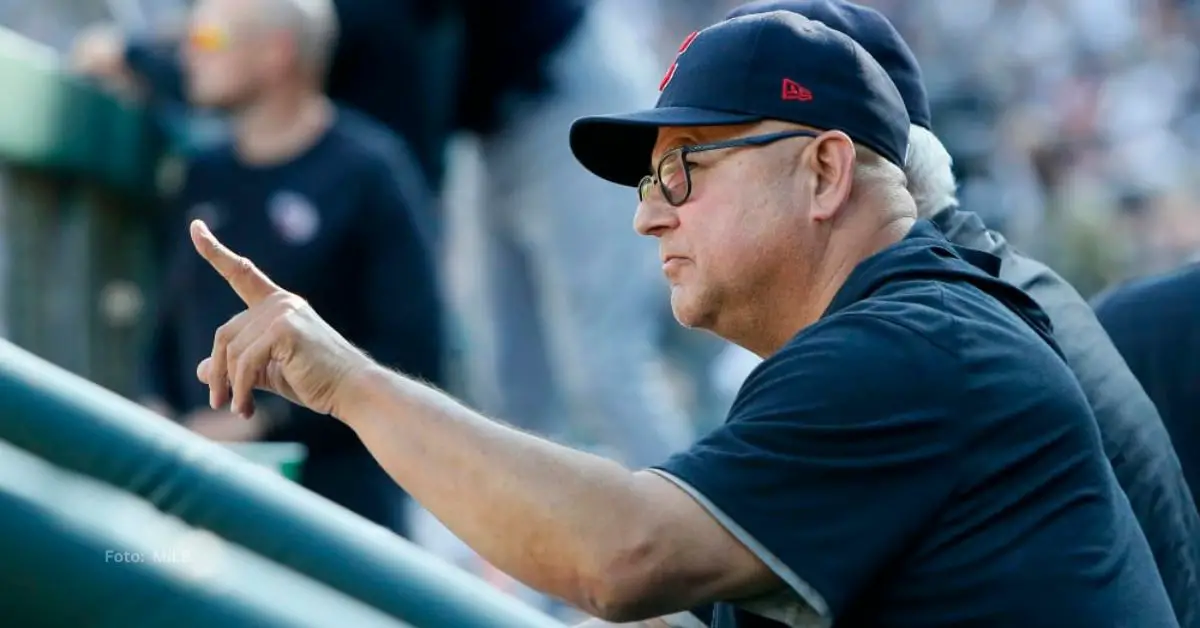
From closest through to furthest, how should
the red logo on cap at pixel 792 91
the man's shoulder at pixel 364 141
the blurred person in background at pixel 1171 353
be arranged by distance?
1. the red logo on cap at pixel 792 91
2. the blurred person in background at pixel 1171 353
3. the man's shoulder at pixel 364 141

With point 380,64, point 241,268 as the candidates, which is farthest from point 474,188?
point 241,268

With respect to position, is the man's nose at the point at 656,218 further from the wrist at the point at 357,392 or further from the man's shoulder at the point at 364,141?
the man's shoulder at the point at 364,141

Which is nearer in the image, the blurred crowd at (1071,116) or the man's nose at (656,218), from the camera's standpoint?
the man's nose at (656,218)

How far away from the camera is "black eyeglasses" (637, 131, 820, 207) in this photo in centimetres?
225

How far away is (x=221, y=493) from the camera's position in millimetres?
1990

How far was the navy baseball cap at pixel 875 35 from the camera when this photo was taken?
9.27 ft

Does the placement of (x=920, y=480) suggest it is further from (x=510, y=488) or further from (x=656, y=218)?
(x=656, y=218)

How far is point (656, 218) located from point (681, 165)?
7 cm

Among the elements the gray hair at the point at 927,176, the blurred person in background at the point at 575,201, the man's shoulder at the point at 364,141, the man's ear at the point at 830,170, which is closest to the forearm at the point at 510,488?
the man's ear at the point at 830,170

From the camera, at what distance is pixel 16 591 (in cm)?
183

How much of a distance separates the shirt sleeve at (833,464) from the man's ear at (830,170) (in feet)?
0.99

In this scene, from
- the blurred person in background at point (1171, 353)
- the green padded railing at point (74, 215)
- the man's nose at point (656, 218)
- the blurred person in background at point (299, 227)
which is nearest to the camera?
the man's nose at point (656, 218)

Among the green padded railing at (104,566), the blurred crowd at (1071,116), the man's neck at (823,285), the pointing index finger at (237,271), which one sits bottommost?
the green padded railing at (104,566)

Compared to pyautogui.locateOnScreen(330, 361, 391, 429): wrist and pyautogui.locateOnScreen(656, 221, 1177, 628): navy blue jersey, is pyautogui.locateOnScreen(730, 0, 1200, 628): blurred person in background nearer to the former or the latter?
pyautogui.locateOnScreen(656, 221, 1177, 628): navy blue jersey
